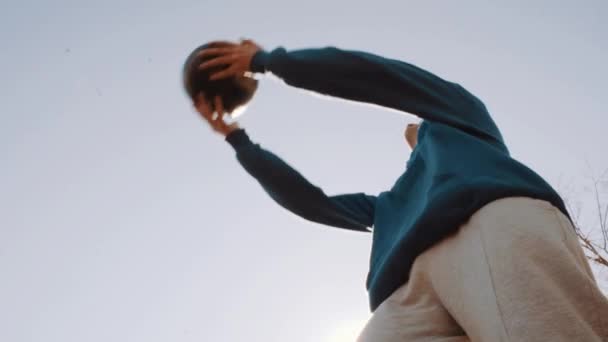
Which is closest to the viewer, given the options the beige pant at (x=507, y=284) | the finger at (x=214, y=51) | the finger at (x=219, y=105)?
the beige pant at (x=507, y=284)

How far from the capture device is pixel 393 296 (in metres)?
2.02

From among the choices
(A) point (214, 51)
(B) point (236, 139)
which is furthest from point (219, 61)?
(B) point (236, 139)

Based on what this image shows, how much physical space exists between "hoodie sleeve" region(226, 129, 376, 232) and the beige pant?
875 mm

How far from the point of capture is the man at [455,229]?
4.78 feet

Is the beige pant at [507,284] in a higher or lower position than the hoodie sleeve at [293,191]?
lower

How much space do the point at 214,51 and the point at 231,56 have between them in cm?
13

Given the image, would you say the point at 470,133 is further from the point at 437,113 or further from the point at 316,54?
the point at 316,54

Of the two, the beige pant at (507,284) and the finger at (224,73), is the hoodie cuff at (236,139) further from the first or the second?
the beige pant at (507,284)

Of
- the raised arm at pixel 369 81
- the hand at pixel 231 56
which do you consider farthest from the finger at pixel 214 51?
the raised arm at pixel 369 81

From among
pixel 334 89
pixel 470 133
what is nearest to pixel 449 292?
pixel 470 133

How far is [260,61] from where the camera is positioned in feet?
7.20

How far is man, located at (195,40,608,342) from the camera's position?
57.3 inches

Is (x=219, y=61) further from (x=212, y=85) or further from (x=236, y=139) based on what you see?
(x=236, y=139)

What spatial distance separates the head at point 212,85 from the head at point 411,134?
0.87 meters
